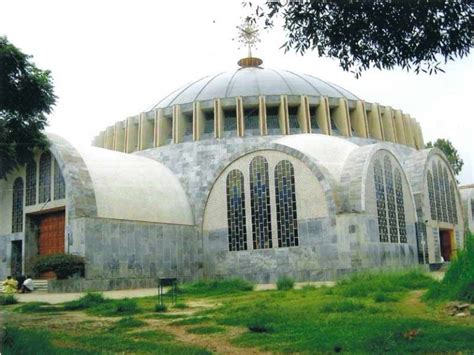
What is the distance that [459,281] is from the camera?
11133 millimetres

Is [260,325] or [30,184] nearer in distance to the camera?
[260,325]

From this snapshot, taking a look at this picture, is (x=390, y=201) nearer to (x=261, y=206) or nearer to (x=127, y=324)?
(x=261, y=206)

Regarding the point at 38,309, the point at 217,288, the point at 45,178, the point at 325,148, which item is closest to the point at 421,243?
the point at 325,148

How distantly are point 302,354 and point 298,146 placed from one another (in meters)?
17.8

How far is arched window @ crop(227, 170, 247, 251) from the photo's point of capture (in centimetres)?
2417

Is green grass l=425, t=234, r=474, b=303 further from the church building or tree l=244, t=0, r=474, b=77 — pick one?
the church building

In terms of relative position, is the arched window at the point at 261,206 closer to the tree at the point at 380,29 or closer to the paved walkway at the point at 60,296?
the paved walkway at the point at 60,296

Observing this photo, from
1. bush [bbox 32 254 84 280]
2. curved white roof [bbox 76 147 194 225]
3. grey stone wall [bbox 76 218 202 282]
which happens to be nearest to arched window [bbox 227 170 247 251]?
grey stone wall [bbox 76 218 202 282]

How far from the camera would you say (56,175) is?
24.0 metres

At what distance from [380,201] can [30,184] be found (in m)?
16.2

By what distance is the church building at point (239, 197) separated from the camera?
71.7 ft

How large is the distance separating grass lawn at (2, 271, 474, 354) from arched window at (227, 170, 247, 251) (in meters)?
9.61

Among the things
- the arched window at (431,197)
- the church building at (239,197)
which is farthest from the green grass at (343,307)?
the arched window at (431,197)

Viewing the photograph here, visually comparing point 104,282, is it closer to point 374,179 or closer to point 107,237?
point 107,237
